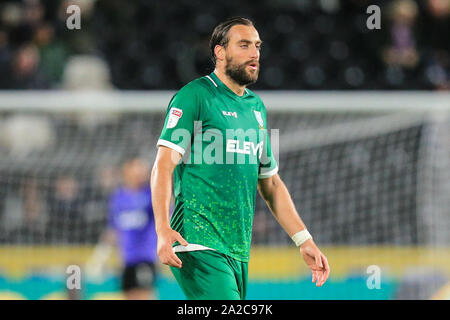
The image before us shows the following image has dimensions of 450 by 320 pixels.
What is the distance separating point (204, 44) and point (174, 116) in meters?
7.60

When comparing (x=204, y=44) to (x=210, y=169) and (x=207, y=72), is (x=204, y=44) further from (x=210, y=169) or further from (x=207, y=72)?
(x=210, y=169)

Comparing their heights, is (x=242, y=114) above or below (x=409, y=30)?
below

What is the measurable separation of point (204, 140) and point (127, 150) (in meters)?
5.22

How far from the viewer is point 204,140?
380cm

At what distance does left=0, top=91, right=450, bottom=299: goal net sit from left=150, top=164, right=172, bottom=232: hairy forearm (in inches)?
175

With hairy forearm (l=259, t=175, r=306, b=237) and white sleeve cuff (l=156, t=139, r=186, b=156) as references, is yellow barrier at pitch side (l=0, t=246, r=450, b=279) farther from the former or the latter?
white sleeve cuff (l=156, t=139, r=186, b=156)

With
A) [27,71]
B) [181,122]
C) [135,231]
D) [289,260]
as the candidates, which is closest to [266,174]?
[181,122]

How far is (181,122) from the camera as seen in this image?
374cm

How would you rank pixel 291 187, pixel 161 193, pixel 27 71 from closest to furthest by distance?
pixel 161 193 < pixel 291 187 < pixel 27 71

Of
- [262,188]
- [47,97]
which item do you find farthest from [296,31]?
[262,188]

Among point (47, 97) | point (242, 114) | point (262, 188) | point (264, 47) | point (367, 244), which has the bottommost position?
point (367, 244)

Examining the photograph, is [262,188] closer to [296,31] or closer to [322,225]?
[322,225]

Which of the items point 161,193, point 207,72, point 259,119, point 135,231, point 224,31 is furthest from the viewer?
point 207,72

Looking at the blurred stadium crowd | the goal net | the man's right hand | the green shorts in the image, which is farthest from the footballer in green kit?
the blurred stadium crowd
